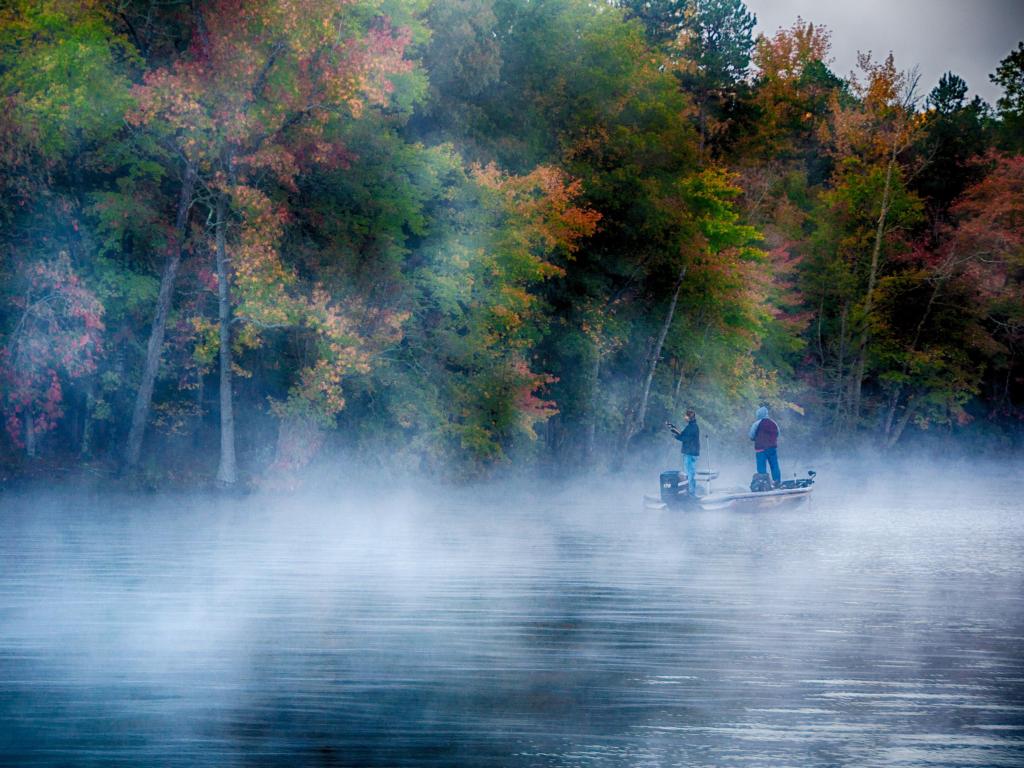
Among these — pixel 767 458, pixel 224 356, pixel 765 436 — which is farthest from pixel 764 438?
pixel 224 356

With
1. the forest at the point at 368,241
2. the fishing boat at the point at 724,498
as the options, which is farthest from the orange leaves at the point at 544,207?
the fishing boat at the point at 724,498

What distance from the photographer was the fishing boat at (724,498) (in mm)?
31938

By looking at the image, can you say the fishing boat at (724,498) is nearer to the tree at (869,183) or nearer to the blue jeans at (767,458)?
the blue jeans at (767,458)

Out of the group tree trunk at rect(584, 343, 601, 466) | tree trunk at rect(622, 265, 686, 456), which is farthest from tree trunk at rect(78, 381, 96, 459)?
tree trunk at rect(622, 265, 686, 456)

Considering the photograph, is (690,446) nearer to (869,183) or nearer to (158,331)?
(158,331)

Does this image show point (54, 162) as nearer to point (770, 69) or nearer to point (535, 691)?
point (535, 691)

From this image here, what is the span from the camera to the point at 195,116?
33.3 meters

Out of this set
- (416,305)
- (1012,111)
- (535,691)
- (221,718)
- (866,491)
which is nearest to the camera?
(221,718)

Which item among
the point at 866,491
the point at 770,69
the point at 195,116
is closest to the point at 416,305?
the point at 195,116

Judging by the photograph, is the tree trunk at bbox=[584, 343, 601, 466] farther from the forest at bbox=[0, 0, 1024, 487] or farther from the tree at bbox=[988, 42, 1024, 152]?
the tree at bbox=[988, 42, 1024, 152]

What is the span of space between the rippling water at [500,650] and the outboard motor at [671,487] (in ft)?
19.1

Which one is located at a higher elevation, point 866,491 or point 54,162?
point 54,162

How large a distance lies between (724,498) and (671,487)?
47.1 inches

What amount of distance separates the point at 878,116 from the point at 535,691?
60411mm
